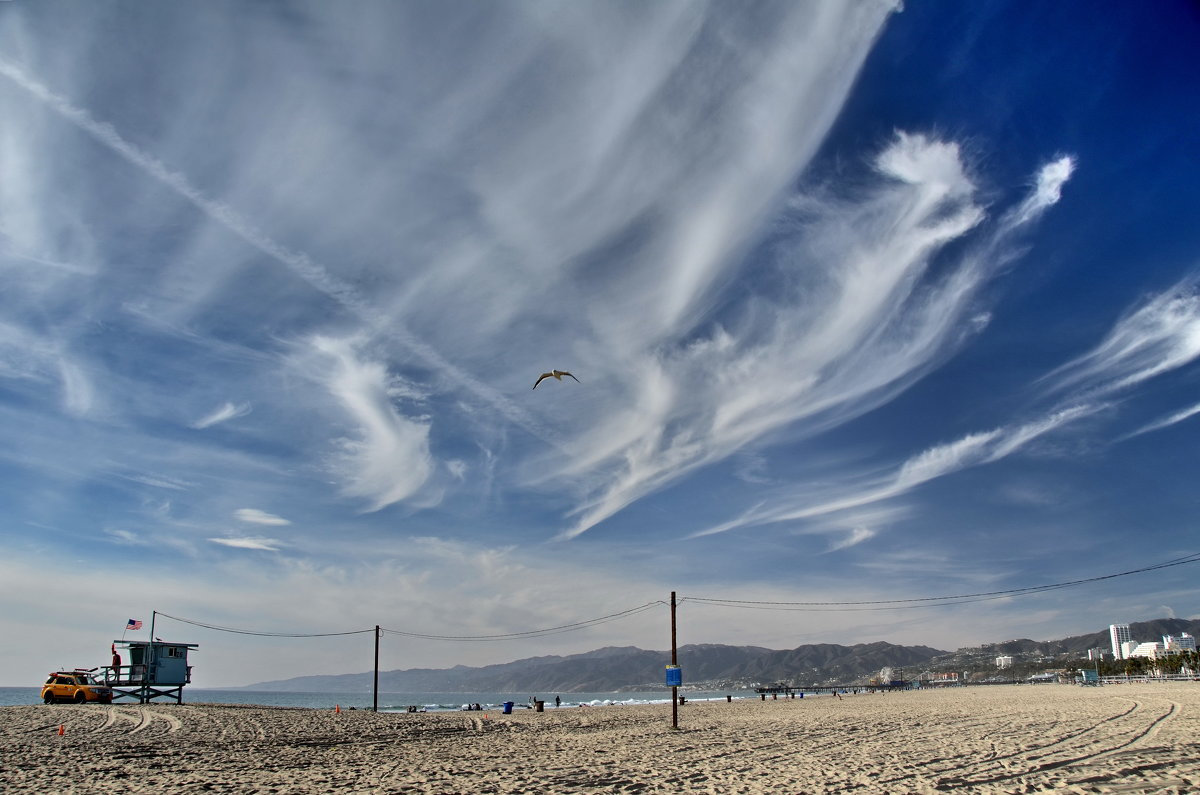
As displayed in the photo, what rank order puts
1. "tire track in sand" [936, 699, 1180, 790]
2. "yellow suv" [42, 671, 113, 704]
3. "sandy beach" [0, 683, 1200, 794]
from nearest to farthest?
"tire track in sand" [936, 699, 1180, 790] → "sandy beach" [0, 683, 1200, 794] → "yellow suv" [42, 671, 113, 704]

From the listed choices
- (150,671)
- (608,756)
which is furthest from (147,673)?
(608,756)

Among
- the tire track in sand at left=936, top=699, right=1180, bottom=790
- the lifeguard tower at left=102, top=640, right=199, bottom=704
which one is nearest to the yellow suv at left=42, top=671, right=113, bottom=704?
the lifeguard tower at left=102, top=640, right=199, bottom=704

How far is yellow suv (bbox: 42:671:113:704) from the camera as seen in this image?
40375 millimetres

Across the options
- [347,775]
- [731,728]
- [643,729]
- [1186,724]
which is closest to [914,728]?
[731,728]

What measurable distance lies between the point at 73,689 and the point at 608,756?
38394 millimetres

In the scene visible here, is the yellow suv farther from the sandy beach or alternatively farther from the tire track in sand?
the tire track in sand

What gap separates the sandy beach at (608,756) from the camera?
1496 cm

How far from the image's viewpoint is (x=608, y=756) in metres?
20.6

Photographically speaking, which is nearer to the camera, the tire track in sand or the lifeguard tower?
the tire track in sand

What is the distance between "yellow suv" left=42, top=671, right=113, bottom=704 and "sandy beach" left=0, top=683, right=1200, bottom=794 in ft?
24.8

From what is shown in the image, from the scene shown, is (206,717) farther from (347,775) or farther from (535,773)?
(535,773)

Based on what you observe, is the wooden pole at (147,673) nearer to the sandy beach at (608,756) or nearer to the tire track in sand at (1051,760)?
the sandy beach at (608,756)

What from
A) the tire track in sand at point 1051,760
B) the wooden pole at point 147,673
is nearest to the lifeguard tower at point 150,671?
the wooden pole at point 147,673

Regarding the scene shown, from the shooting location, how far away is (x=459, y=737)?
28.4m
